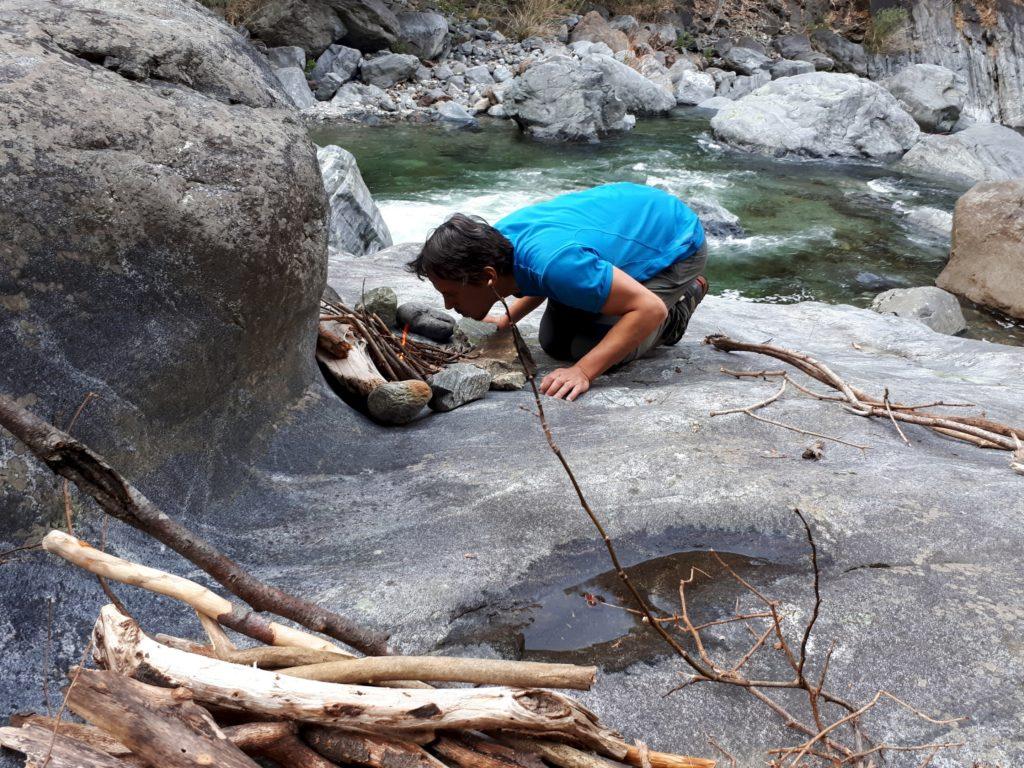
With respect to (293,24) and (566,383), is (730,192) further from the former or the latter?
(293,24)

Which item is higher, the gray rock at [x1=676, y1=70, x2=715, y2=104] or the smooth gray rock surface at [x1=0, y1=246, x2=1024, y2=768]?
the smooth gray rock surface at [x1=0, y1=246, x2=1024, y2=768]

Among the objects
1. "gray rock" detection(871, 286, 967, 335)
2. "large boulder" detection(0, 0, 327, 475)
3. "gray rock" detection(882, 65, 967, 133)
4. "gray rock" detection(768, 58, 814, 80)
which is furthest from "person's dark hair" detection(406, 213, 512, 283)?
"gray rock" detection(768, 58, 814, 80)

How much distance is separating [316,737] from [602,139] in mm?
13594

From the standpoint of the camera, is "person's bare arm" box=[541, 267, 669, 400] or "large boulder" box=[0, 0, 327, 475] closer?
"large boulder" box=[0, 0, 327, 475]

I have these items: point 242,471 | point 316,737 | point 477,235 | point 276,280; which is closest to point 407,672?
point 316,737

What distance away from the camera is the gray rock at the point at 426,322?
416cm

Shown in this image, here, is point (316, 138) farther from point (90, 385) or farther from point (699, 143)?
point (90, 385)

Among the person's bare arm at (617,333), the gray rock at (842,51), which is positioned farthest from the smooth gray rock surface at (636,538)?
the gray rock at (842,51)

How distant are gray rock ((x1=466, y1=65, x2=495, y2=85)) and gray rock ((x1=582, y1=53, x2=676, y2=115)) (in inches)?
79.6

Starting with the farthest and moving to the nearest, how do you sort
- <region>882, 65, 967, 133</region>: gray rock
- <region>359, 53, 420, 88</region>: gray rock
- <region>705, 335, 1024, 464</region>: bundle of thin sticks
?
<region>882, 65, 967, 133</region>: gray rock, <region>359, 53, 420, 88</region>: gray rock, <region>705, 335, 1024, 464</region>: bundle of thin sticks

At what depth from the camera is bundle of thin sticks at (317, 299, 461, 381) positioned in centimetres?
325

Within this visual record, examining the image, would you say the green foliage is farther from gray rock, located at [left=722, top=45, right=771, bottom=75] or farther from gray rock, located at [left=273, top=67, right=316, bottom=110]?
gray rock, located at [left=273, top=67, right=316, bottom=110]

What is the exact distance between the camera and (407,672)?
1466 millimetres

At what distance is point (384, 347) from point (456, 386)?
0.55m
